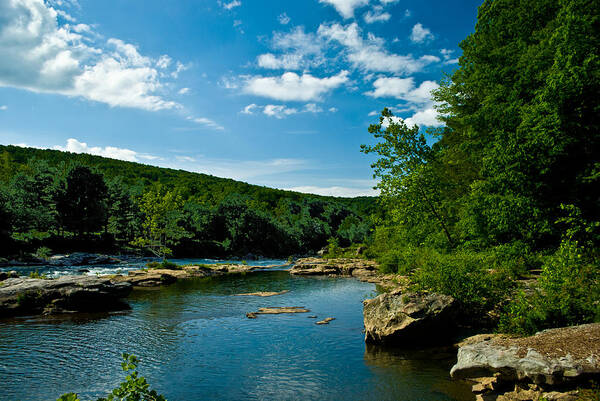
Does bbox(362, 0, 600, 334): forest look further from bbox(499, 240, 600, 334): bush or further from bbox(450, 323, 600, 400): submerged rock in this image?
bbox(450, 323, 600, 400): submerged rock

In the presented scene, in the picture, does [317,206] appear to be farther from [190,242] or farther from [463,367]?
[463,367]

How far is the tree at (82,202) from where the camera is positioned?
66.6m

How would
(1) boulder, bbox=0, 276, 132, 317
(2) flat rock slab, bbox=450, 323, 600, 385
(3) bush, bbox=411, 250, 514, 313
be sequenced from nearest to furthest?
(2) flat rock slab, bbox=450, 323, 600, 385
(3) bush, bbox=411, 250, 514, 313
(1) boulder, bbox=0, 276, 132, 317

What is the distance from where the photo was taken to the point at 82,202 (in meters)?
68.8

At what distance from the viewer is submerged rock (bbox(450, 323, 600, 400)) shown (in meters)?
7.79

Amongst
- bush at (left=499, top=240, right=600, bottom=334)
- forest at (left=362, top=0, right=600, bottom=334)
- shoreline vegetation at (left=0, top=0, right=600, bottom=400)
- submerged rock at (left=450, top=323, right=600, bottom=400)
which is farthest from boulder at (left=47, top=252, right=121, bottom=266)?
bush at (left=499, top=240, right=600, bottom=334)

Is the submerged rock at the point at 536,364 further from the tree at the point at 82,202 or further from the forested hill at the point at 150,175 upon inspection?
the forested hill at the point at 150,175

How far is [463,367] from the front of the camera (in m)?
9.87

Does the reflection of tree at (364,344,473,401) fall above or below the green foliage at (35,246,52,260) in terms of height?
above

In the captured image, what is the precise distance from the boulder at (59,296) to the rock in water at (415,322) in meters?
17.8

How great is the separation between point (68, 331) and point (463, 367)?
18.6 metres

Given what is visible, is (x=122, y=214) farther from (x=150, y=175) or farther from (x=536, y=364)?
(x=536, y=364)

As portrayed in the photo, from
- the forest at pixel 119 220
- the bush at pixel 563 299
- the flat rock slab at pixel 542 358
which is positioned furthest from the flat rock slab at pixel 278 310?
the flat rock slab at pixel 542 358

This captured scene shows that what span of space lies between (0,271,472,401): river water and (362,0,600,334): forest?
4092mm
